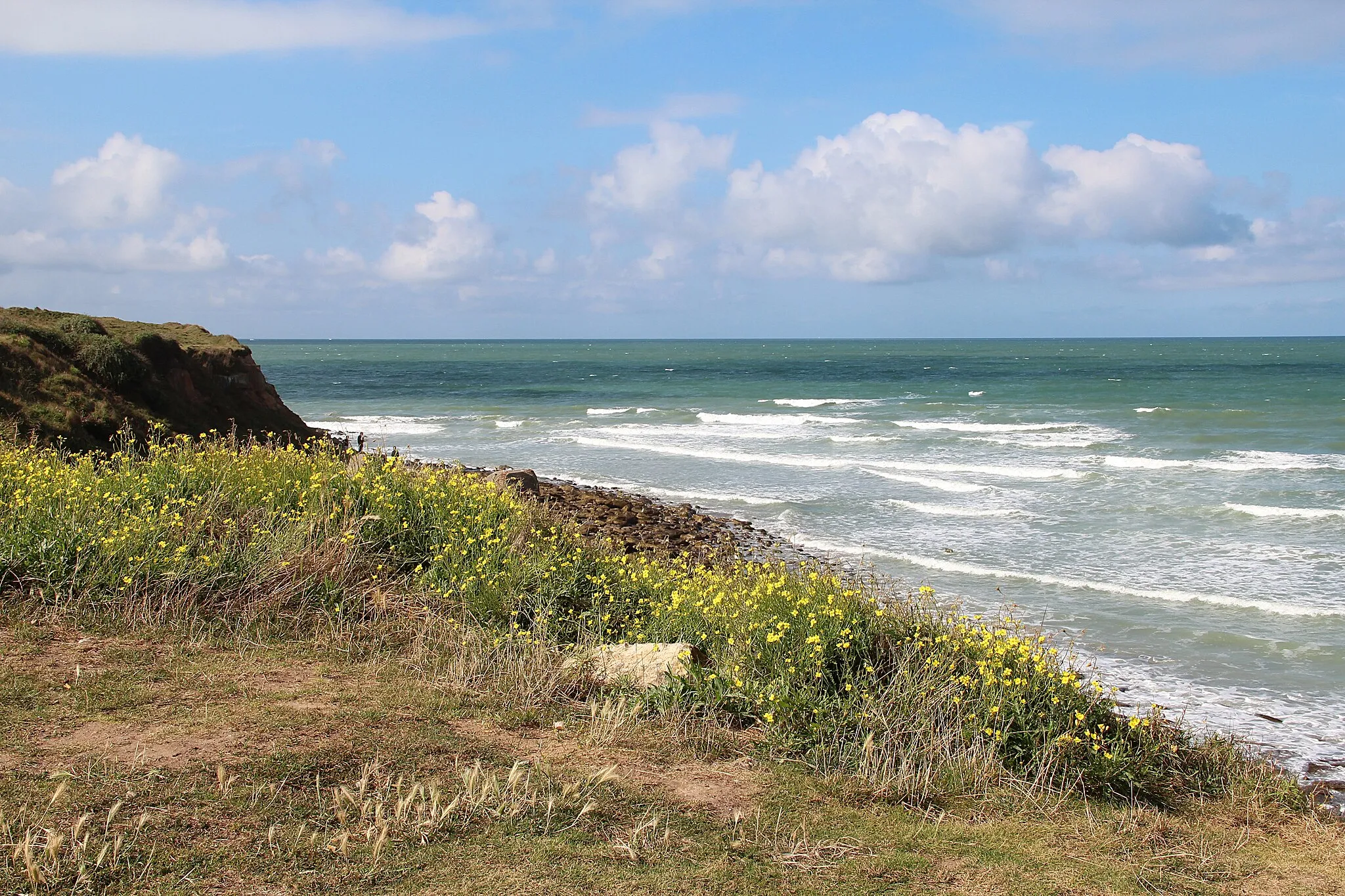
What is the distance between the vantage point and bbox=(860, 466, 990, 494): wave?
2263cm

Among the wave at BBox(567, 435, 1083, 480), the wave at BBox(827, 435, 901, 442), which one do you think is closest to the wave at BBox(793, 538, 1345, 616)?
the wave at BBox(567, 435, 1083, 480)

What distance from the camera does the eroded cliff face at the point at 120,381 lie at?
16875 millimetres

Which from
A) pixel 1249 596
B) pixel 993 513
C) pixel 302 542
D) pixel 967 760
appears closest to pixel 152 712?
pixel 302 542

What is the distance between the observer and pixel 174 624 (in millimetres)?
7562

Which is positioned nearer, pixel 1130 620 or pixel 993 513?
pixel 1130 620

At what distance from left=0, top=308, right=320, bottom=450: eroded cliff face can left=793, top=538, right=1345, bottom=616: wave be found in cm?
1083

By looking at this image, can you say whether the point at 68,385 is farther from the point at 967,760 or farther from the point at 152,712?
the point at 967,760

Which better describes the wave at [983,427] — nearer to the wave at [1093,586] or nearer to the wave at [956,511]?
the wave at [956,511]

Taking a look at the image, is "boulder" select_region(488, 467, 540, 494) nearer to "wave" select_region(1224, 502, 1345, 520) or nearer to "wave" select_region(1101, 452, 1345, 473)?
"wave" select_region(1224, 502, 1345, 520)

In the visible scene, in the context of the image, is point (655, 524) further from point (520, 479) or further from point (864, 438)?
point (864, 438)

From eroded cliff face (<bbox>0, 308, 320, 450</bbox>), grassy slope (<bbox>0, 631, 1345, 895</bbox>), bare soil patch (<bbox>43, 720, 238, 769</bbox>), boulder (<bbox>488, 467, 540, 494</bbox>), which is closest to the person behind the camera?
grassy slope (<bbox>0, 631, 1345, 895</bbox>)

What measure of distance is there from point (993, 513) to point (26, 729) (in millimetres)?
17029

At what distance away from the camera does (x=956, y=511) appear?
782 inches

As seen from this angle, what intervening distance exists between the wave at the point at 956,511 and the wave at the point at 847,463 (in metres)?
4.66
